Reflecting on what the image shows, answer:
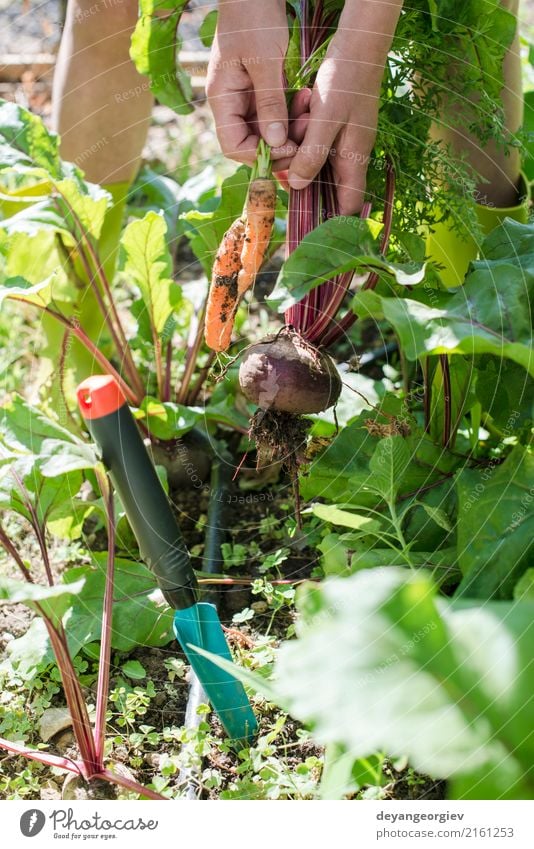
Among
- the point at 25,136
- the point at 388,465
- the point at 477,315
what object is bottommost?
the point at 388,465

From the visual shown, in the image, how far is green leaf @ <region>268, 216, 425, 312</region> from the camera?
106 centimetres

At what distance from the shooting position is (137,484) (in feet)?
3.52

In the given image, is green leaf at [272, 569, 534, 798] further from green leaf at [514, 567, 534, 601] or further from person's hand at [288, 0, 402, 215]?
person's hand at [288, 0, 402, 215]

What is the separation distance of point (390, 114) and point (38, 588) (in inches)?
40.0

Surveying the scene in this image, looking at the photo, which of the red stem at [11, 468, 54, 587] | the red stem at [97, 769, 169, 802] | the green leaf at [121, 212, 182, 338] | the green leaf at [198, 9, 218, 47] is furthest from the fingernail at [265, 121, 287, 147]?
the red stem at [97, 769, 169, 802]

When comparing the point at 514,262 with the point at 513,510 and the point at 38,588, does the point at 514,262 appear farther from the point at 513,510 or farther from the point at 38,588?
the point at 38,588

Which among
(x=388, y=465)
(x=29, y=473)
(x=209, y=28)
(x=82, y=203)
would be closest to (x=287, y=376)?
(x=388, y=465)

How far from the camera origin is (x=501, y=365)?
47.5 inches

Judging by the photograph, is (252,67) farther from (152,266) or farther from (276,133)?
(152,266)

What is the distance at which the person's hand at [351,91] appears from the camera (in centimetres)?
117

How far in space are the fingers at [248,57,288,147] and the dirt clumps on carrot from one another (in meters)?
0.10

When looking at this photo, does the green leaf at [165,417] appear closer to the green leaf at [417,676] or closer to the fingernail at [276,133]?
the fingernail at [276,133]

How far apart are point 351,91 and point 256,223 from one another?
0.28 metres
